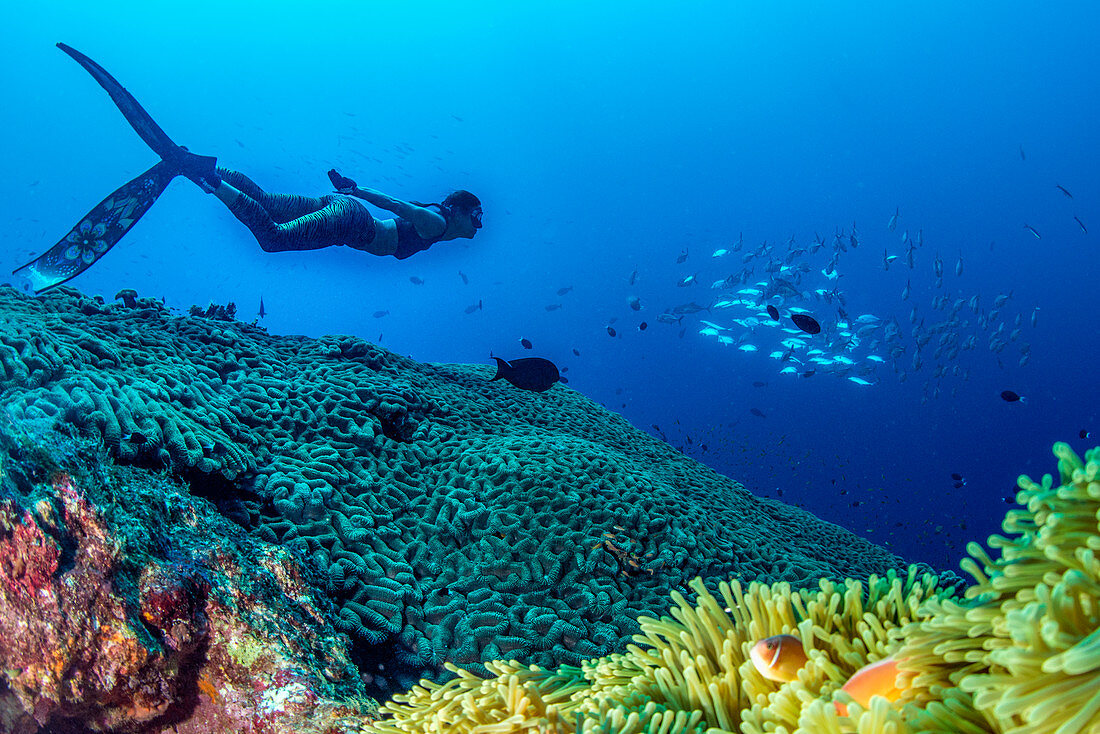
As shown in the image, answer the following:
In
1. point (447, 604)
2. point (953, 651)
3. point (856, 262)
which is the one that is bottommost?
point (953, 651)

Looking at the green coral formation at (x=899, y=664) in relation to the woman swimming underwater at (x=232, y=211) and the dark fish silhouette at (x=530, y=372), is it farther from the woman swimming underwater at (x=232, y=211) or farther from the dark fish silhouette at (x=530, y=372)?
the woman swimming underwater at (x=232, y=211)

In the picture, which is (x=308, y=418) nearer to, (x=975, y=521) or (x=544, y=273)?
(x=975, y=521)

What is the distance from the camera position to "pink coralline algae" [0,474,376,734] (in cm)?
209

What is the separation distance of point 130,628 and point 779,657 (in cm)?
247

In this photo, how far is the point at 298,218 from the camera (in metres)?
6.76

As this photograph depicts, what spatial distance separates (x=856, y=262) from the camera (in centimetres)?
6378

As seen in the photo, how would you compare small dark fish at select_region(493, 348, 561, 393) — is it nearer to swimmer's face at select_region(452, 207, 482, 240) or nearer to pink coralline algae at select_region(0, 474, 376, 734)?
swimmer's face at select_region(452, 207, 482, 240)

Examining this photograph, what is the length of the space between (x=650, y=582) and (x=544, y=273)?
252 ft

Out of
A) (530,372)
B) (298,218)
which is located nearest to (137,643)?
(530,372)

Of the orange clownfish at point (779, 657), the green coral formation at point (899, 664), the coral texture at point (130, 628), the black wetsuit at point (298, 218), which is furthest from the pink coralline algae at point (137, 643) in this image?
the black wetsuit at point (298, 218)

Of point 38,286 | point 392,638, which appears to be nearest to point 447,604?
point 392,638

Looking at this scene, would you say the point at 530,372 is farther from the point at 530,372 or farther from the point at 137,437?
the point at 137,437

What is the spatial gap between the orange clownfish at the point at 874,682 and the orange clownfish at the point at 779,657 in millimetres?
198

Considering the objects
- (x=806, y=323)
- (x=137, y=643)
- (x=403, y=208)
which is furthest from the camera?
(x=806, y=323)
